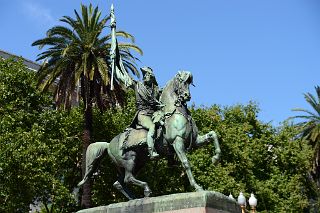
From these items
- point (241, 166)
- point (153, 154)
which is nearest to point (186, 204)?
point (153, 154)

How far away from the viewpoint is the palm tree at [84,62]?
27.0 metres

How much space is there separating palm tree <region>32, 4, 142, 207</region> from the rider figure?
12.9 meters

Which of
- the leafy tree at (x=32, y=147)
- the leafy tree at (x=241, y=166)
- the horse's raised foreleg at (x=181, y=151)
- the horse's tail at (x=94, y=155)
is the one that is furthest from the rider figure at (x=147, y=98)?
the leafy tree at (x=241, y=166)

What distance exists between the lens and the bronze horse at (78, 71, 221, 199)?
40.2ft

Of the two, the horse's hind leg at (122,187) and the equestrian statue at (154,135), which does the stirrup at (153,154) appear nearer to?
the equestrian statue at (154,135)

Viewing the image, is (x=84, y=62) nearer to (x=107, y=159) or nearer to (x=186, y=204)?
(x=107, y=159)

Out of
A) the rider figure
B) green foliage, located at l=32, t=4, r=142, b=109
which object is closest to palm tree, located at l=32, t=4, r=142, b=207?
green foliage, located at l=32, t=4, r=142, b=109

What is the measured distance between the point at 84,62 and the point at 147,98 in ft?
45.5

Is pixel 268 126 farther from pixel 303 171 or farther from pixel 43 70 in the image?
pixel 43 70

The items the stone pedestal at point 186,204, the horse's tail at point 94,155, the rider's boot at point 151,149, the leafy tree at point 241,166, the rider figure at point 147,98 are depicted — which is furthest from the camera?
the leafy tree at point 241,166

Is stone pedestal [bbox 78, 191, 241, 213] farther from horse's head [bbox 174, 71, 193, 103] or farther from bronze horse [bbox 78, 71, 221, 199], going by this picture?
horse's head [bbox 174, 71, 193, 103]

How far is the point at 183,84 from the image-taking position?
41.9 ft

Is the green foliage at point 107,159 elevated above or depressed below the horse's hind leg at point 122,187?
above

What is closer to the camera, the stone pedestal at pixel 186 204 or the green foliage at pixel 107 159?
the stone pedestal at pixel 186 204
